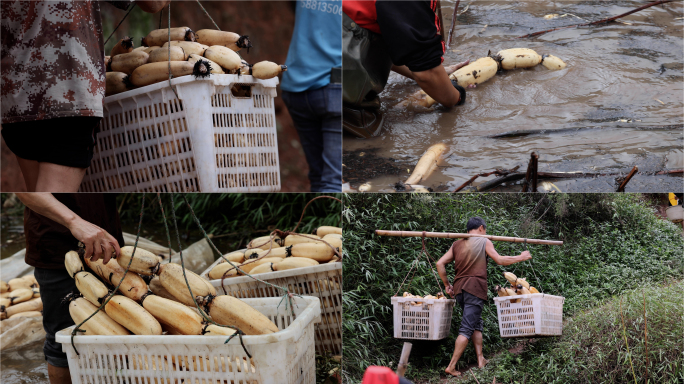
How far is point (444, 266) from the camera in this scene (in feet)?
7.31

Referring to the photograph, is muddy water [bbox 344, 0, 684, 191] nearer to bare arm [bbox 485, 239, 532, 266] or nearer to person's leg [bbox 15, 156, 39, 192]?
bare arm [bbox 485, 239, 532, 266]

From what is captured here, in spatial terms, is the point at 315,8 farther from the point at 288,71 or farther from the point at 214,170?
the point at 214,170

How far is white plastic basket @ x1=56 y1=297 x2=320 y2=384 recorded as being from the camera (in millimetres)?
1896

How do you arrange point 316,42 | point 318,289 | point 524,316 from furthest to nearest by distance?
1. point 318,289
2. point 524,316
3. point 316,42

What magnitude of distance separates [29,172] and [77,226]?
30 centimetres

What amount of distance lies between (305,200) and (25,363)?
1816 mm

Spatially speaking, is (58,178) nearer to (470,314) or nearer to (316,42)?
(316,42)

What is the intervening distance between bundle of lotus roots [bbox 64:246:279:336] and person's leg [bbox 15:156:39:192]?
0.33 meters

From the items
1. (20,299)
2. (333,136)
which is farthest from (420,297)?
(20,299)

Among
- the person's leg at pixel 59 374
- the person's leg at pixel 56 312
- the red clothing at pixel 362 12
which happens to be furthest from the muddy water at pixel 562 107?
the person's leg at pixel 59 374

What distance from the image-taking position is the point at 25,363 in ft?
9.27

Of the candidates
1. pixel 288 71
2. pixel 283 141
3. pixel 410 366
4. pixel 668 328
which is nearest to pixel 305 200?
pixel 283 141

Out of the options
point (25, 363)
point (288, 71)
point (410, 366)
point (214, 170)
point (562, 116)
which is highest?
point (288, 71)

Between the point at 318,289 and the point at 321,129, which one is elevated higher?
the point at 321,129
